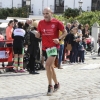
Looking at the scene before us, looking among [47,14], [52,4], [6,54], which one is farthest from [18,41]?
[52,4]

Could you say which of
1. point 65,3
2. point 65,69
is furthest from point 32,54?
point 65,3

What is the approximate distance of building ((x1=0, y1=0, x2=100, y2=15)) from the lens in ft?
183

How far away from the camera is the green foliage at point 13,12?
50.9m

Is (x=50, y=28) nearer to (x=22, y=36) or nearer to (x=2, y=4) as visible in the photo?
(x=22, y=36)

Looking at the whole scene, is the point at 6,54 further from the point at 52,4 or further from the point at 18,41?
the point at 52,4

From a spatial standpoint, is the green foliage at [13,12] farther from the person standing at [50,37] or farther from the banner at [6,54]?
the person standing at [50,37]

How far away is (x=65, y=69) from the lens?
14.3 meters

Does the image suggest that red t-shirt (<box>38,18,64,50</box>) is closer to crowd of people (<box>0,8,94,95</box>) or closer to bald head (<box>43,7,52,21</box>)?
crowd of people (<box>0,8,94,95</box>)

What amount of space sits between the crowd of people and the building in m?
35.7

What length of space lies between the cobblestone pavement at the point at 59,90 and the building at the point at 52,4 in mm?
42997

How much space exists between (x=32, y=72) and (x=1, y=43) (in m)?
1.40

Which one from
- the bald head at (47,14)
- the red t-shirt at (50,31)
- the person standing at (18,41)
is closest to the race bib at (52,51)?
the red t-shirt at (50,31)

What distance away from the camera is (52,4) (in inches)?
2258

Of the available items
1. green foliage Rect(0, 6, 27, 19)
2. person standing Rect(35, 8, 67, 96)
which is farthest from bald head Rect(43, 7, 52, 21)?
green foliage Rect(0, 6, 27, 19)
